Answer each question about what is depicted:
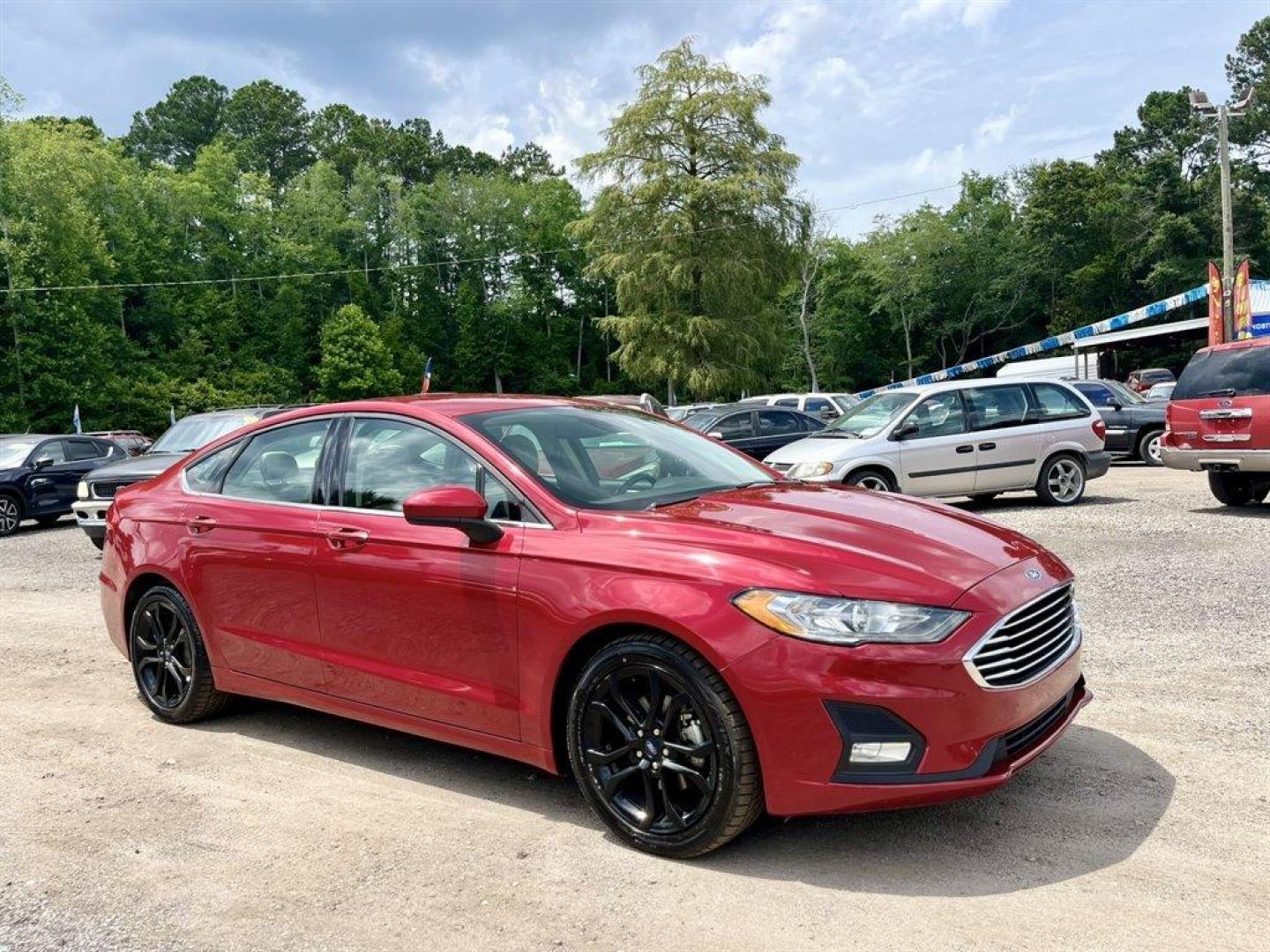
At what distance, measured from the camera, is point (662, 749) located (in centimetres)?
335

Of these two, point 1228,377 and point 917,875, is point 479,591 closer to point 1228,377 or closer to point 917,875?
point 917,875

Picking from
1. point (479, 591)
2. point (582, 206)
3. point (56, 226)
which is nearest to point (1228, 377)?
point (479, 591)

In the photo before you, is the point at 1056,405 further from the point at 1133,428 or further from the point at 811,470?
the point at 1133,428

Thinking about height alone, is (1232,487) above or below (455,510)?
below

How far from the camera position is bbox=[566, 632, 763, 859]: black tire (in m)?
3.20

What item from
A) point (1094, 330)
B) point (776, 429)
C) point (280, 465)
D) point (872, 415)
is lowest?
point (776, 429)

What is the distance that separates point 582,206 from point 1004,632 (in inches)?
3000

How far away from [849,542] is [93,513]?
427 inches

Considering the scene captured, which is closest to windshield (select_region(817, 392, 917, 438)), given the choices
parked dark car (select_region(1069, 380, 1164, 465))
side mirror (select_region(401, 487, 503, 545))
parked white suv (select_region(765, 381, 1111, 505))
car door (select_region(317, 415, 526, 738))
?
parked white suv (select_region(765, 381, 1111, 505))

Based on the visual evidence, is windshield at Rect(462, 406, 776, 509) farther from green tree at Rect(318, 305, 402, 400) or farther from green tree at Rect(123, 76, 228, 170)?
green tree at Rect(123, 76, 228, 170)

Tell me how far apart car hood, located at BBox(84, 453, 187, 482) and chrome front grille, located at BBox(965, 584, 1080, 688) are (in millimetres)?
10317

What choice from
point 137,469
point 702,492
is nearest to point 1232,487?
point 702,492

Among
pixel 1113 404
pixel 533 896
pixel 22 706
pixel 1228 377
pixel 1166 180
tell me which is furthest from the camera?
pixel 1166 180

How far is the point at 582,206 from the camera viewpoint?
76375 millimetres
